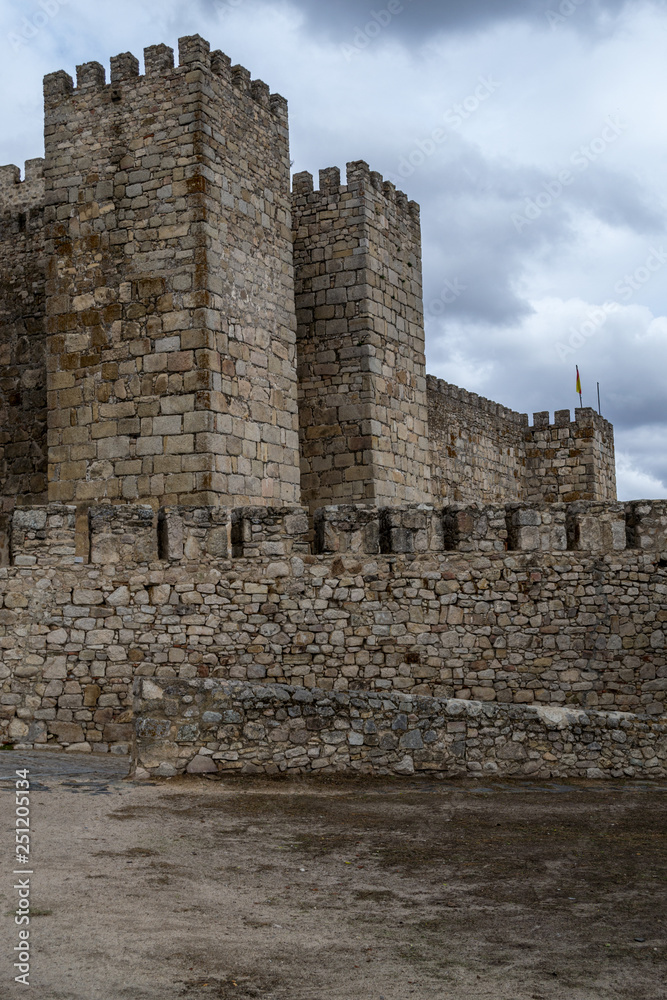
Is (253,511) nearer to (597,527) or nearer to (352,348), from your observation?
(597,527)

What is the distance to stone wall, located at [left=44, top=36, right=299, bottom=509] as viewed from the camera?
10.9 meters

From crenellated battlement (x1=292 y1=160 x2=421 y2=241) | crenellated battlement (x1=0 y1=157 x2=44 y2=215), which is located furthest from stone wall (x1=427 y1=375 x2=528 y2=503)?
→ crenellated battlement (x1=0 y1=157 x2=44 y2=215)

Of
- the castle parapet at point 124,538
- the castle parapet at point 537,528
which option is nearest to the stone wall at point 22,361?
the castle parapet at point 124,538

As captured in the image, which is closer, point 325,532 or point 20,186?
point 325,532

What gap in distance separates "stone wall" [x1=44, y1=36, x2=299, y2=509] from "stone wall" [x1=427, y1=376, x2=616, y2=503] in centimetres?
579

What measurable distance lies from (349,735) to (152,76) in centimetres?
802

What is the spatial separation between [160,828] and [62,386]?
7260mm

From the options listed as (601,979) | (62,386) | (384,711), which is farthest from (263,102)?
(601,979)

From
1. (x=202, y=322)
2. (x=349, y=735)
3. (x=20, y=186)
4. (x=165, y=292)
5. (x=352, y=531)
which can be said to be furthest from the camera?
(x=20, y=186)

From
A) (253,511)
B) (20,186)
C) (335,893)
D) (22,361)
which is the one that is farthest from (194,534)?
(20,186)

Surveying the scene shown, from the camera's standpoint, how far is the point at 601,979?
11.2 feet

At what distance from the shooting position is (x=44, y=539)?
8.59m

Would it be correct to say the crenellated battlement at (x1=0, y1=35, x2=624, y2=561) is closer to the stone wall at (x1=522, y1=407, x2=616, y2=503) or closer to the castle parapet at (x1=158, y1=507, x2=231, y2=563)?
the castle parapet at (x1=158, y1=507, x2=231, y2=563)

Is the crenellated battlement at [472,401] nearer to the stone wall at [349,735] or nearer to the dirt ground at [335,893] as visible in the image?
the stone wall at [349,735]
